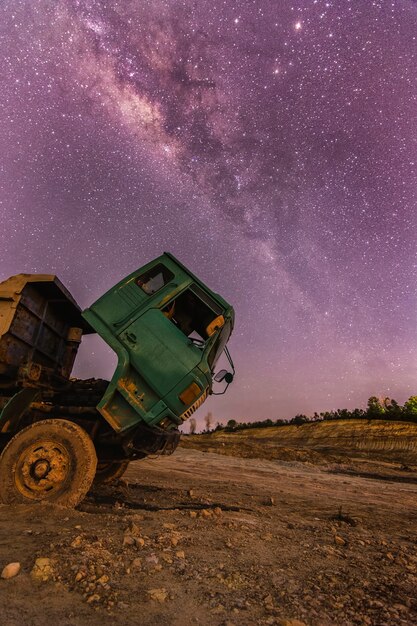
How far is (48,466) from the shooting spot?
4.01m

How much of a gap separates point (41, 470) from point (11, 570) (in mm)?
1959

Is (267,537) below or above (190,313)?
below

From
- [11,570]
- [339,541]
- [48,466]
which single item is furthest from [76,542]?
[339,541]

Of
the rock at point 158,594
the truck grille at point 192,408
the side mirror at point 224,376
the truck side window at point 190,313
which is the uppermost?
the truck side window at point 190,313

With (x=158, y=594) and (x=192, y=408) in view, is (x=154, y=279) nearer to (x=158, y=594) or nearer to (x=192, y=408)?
(x=192, y=408)

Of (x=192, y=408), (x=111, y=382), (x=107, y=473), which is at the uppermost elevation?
(x=111, y=382)

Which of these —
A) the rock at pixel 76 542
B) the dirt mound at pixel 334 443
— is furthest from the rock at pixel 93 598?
the dirt mound at pixel 334 443

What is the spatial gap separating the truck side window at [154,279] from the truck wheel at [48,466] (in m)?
2.19

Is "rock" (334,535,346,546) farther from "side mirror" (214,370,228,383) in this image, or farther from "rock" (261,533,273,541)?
"side mirror" (214,370,228,383)

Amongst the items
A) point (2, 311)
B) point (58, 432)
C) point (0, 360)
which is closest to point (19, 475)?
point (58, 432)

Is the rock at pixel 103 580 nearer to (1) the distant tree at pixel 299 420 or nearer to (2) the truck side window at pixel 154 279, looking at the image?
(2) the truck side window at pixel 154 279

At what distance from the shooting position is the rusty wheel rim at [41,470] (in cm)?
393

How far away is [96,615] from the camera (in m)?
1.87

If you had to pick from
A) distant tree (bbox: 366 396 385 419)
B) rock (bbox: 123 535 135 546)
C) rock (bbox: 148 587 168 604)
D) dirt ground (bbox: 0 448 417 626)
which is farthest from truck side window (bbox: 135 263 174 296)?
distant tree (bbox: 366 396 385 419)
